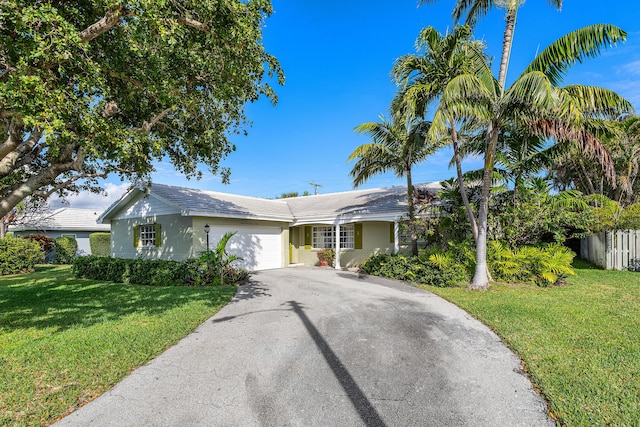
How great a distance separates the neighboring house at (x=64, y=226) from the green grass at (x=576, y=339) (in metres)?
27.1

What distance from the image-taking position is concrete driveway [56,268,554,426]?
11.1ft

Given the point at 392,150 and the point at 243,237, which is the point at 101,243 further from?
the point at 392,150

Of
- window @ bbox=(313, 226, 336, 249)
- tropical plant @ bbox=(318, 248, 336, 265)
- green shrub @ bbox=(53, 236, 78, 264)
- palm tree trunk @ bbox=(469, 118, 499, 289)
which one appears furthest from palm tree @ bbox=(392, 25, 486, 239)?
green shrub @ bbox=(53, 236, 78, 264)

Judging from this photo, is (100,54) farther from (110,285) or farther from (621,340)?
(621,340)

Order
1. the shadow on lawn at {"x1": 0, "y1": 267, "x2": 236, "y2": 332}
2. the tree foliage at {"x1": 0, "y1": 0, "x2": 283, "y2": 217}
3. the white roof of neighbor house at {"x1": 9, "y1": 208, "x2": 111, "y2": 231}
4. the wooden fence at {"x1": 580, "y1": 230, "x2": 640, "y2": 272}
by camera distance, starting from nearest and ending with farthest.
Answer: the tree foliage at {"x1": 0, "y1": 0, "x2": 283, "y2": 217}
the shadow on lawn at {"x1": 0, "y1": 267, "x2": 236, "y2": 332}
the wooden fence at {"x1": 580, "y1": 230, "x2": 640, "y2": 272}
the white roof of neighbor house at {"x1": 9, "y1": 208, "x2": 111, "y2": 231}

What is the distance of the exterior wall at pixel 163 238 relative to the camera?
14.0 metres

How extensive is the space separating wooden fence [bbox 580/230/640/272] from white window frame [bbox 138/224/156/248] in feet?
67.2

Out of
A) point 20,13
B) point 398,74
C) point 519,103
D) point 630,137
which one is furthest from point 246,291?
point 630,137

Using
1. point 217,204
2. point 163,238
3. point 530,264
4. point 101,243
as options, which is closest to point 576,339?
point 530,264

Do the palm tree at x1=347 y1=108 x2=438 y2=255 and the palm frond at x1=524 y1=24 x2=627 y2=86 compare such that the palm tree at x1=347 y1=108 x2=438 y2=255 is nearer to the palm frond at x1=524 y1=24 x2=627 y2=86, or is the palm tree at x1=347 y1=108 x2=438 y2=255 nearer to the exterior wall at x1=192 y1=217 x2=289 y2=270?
the palm frond at x1=524 y1=24 x2=627 y2=86

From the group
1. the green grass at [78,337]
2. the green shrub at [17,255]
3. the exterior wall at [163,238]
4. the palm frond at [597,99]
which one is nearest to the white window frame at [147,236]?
the exterior wall at [163,238]

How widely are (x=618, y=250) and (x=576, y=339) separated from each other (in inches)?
458

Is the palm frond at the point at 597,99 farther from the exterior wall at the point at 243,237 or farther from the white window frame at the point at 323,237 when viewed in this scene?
the exterior wall at the point at 243,237

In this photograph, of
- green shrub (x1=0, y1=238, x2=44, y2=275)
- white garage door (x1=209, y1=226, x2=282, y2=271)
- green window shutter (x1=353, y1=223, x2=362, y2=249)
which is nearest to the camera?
white garage door (x1=209, y1=226, x2=282, y2=271)
